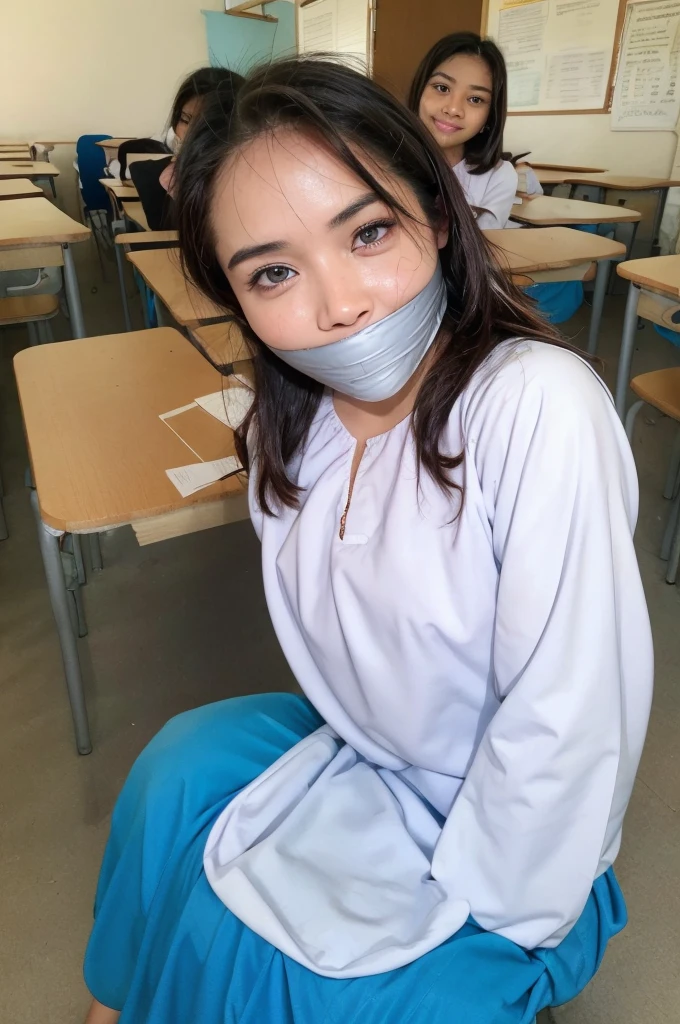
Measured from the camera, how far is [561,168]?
15.9 ft

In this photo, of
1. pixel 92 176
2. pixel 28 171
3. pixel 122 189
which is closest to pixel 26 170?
pixel 28 171

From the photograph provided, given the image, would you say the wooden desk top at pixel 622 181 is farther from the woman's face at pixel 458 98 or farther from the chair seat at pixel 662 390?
the chair seat at pixel 662 390

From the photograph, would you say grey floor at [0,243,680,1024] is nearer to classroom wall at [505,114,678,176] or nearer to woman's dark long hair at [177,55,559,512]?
woman's dark long hair at [177,55,559,512]

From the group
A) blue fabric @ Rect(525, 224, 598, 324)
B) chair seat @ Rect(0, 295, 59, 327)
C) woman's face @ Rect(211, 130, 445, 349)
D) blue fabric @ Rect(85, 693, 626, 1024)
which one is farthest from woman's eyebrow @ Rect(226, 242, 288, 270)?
blue fabric @ Rect(525, 224, 598, 324)

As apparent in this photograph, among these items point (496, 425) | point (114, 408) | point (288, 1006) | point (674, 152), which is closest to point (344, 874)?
point (288, 1006)

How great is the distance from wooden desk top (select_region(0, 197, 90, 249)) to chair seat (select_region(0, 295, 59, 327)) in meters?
0.29

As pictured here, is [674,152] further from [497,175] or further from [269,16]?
[269,16]

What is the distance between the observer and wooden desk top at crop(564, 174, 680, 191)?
13.1ft

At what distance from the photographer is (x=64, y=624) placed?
1.27 metres

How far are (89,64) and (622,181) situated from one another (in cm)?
529

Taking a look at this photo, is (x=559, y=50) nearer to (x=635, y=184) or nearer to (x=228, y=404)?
(x=635, y=184)

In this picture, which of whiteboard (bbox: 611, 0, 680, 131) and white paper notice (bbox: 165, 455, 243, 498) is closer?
white paper notice (bbox: 165, 455, 243, 498)

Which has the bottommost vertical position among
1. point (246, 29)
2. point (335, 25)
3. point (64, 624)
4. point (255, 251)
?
point (64, 624)

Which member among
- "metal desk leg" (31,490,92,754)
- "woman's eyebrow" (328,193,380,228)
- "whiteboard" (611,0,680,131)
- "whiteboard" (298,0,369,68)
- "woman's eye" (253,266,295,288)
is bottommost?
"metal desk leg" (31,490,92,754)
